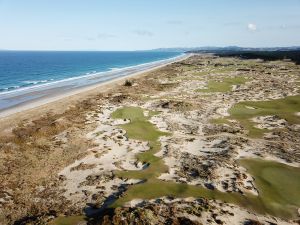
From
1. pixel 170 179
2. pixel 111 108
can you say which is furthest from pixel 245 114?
pixel 170 179

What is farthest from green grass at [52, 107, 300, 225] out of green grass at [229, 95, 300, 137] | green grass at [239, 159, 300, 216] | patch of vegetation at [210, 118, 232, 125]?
patch of vegetation at [210, 118, 232, 125]

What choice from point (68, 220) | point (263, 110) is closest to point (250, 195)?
point (68, 220)

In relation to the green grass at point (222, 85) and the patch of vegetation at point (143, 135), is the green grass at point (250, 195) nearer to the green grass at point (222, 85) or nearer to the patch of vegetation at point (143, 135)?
the patch of vegetation at point (143, 135)

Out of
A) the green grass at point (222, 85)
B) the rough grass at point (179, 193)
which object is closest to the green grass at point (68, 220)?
the rough grass at point (179, 193)

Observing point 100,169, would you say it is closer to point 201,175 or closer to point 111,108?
point 201,175

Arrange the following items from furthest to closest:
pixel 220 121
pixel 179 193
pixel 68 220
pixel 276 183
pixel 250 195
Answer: pixel 220 121 < pixel 276 183 < pixel 179 193 < pixel 250 195 < pixel 68 220

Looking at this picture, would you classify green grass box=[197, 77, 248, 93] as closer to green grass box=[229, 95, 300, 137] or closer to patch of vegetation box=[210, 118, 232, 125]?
green grass box=[229, 95, 300, 137]

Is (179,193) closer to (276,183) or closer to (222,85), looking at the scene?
(276,183)

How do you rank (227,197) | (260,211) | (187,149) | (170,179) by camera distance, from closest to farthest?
(260,211)
(227,197)
(170,179)
(187,149)

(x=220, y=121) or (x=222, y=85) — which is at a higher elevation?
(x=220, y=121)
